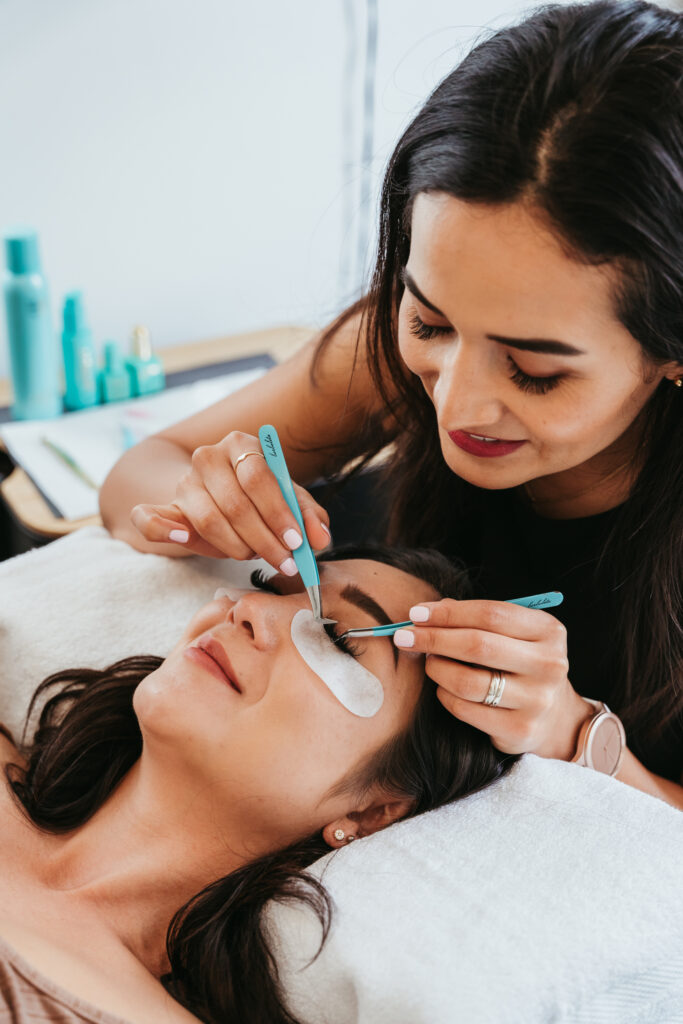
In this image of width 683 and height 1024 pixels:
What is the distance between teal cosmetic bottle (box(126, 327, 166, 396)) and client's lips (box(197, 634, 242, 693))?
1.02m

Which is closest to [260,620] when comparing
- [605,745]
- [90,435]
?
[605,745]

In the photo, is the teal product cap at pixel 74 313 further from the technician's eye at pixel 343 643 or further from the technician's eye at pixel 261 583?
the technician's eye at pixel 343 643

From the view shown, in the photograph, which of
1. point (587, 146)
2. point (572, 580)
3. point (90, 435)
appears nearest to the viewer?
point (587, 146)

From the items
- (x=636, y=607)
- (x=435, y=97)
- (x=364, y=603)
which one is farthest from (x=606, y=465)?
(x=435, y=97)

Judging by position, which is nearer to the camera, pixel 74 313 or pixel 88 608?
pixel 88 608

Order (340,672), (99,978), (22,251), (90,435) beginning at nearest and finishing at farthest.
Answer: (99,978) < (340,672) < (22,251) < (90,435)

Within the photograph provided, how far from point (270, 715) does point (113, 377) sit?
112 cm

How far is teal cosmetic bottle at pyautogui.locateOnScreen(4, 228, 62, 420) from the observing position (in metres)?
1.70

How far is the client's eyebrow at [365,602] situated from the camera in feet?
3.42

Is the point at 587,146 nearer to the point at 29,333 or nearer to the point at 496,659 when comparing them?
the point at 496,659

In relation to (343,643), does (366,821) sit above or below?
below

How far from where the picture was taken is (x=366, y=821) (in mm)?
1038

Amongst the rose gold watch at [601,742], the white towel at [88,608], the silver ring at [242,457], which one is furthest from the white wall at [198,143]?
the rose gold watch at [601,742]

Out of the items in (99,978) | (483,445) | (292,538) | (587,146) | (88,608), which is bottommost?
(99,978)
